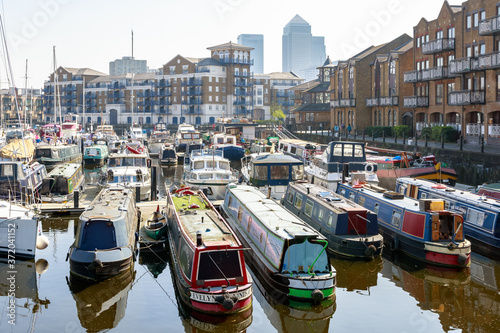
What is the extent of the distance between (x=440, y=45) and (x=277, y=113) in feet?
229

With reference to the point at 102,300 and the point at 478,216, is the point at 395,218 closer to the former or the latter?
the point at 478,216

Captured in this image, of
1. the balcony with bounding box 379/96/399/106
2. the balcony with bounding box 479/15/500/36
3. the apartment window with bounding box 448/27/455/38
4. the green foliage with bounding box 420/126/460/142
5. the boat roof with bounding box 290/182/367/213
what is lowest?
the boat roof with bounding box 290/182/367/213

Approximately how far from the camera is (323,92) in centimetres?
9912

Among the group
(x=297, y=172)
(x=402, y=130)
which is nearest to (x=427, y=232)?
(x=297, y=172)

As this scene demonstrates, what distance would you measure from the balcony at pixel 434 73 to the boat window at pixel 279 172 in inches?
1048

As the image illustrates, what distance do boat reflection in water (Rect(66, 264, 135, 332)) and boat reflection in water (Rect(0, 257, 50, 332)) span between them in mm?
1114

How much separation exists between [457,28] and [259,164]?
94.7ft

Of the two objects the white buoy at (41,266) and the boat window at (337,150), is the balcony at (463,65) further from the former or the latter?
the white buoy at (41,266)

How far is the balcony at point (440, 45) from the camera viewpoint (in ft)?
170

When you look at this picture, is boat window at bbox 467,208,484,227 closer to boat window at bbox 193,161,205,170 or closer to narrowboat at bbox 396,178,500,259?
narrowboat at bbox 396,178,500,259

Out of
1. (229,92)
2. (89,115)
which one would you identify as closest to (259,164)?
(229,92)

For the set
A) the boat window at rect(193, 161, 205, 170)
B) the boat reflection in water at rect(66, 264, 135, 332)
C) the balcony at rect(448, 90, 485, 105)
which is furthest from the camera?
the balcony at rect(448, 90, 485, 105)

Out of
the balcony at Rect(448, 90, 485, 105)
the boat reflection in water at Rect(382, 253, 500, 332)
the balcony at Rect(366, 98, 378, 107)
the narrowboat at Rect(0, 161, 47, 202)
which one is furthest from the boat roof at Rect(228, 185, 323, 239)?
the balcony at Rect(366, 98, 378, 107)

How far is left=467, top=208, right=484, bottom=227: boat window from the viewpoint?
22.7 meters
